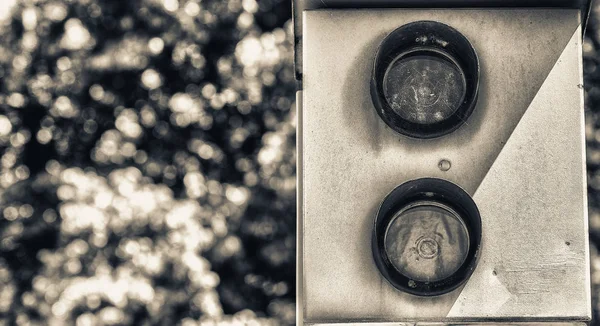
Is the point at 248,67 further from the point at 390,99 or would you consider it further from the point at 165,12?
the point at 390,99

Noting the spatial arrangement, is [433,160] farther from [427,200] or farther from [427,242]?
[427,242]

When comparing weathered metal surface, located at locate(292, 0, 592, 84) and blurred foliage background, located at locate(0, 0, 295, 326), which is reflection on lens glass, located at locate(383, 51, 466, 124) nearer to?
weathered metal surface, located at locate(292, 0, 592, 84)

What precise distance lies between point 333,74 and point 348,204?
0.38 m

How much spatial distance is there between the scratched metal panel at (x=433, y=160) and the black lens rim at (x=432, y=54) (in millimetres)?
37

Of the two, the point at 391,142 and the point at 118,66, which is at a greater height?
the point at 118,66

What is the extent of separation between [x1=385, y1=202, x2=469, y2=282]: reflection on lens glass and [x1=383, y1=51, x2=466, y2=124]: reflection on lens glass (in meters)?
0.26

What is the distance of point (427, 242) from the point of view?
2.61 meters

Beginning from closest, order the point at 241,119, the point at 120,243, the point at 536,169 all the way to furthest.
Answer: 1. the point at 536,169
2. the point at 120,243
3. the point at 241,119

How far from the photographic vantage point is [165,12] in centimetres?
693

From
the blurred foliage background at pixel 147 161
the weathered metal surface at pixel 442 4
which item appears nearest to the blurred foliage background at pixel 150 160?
the blurred foliage background at pixel 147 161

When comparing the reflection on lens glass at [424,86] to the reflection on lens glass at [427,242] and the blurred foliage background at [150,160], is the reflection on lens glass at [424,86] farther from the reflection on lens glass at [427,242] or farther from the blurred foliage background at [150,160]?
the blurred foliage background at [150,160]

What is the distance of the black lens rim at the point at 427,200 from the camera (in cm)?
256

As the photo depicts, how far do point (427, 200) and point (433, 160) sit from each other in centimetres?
11

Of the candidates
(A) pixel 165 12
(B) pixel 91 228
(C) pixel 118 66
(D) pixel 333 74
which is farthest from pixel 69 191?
(D) pixel 333 74
